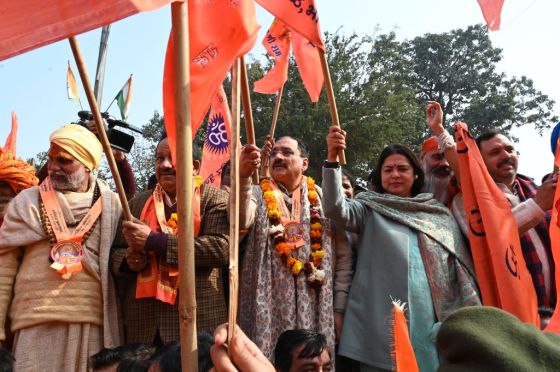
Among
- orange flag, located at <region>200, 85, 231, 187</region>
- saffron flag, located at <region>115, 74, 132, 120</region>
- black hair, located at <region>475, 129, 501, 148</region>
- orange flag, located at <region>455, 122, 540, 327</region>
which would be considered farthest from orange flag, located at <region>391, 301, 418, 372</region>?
saffron flag, located at <region>115, 74, 132, 120</region>

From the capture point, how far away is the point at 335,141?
11.9 feet

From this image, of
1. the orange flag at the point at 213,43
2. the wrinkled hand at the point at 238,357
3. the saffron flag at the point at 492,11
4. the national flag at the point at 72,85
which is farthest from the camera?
the national flag at the point at 72,85

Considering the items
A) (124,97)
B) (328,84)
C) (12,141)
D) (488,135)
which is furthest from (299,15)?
(124,97)

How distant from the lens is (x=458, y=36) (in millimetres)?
39000

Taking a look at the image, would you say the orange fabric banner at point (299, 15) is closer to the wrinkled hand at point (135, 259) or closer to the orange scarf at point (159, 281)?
the orange scarf at point (159, 281)

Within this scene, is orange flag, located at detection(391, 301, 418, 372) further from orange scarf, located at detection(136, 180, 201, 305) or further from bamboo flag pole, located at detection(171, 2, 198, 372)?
orange scarf, located at detection(136, 180, 201, 305)

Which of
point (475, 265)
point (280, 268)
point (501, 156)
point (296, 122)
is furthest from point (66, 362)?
point (296, 122)

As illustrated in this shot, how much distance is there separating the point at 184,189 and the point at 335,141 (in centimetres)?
179

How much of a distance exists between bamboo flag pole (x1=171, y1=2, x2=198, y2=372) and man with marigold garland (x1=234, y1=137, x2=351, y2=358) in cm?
141

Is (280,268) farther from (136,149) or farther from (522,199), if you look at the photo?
(136,149)

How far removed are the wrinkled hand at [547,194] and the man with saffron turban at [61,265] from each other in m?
2.36

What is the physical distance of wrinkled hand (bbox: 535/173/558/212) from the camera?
3629 mm

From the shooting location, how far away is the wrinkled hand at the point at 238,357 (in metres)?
1.73

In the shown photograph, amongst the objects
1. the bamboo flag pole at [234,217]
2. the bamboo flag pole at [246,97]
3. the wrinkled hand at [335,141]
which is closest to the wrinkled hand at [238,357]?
the bamboo flag pole at [234,217]
